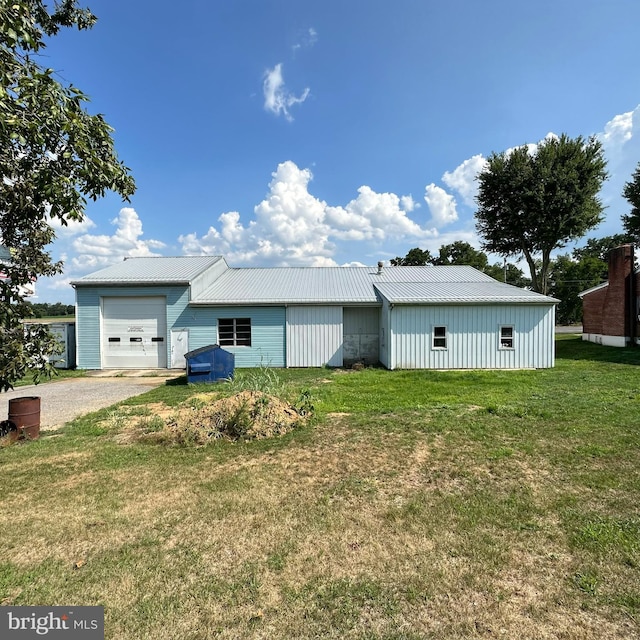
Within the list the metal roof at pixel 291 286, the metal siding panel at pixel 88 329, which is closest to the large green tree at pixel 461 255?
the metal roof at pixel 291 286

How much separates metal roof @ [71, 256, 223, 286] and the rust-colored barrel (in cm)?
969

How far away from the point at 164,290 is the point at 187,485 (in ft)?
42.1

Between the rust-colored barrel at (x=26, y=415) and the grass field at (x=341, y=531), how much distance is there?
12.0 inches

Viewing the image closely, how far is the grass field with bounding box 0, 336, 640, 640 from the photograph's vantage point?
2.48m

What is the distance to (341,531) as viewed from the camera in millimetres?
3449

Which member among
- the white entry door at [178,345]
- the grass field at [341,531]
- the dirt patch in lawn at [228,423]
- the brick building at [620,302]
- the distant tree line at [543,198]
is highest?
the distant tree line at [543,198]

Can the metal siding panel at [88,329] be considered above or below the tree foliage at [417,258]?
below

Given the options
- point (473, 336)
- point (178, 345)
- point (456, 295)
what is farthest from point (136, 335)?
point (473, 336)

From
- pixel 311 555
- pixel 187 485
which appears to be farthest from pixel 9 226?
pixel 311 555

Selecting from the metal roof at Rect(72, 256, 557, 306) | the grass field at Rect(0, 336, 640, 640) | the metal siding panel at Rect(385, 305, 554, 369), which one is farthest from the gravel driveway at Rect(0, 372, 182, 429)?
the metal siding panel at Rect(385, 305, 554, 369)

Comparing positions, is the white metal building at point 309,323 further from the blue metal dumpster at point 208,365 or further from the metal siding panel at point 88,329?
the blue metal dumpster at point 208,365

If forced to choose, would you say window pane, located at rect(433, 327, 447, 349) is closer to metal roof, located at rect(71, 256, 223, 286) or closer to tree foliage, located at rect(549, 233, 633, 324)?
metal roof, located at rect(71, 256, 223, 286)

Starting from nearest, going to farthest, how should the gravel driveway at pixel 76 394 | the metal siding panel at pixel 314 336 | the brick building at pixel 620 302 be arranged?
the gravel driveway at pixel 76 394 < the metal siding panel at pixel 314 336 < the brick building at pixel 620 302

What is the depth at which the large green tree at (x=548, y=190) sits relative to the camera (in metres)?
23.4
